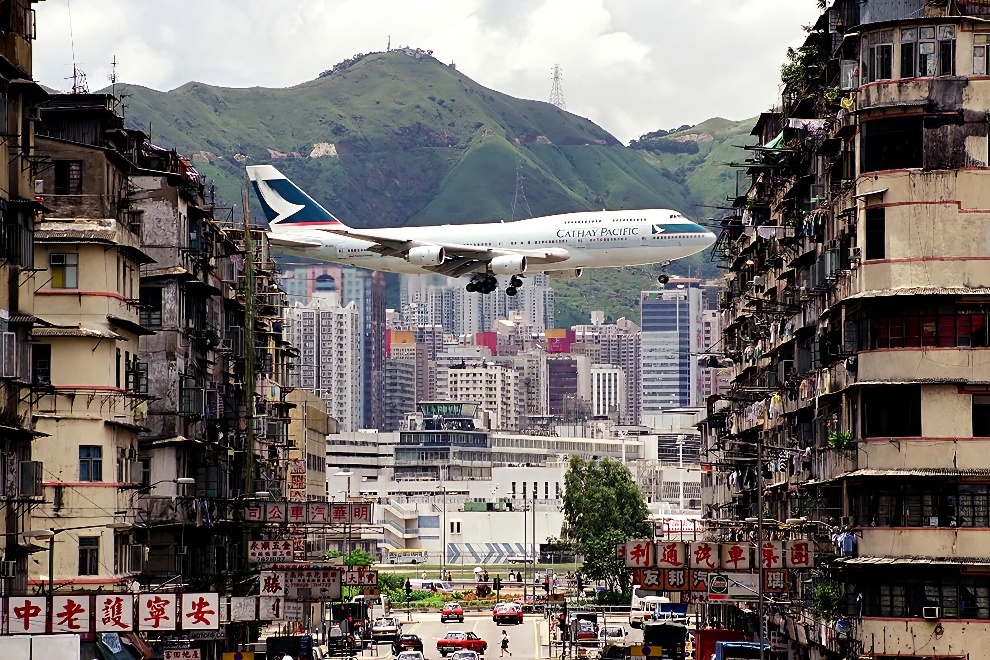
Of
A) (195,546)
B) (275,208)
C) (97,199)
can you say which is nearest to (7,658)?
(97,199)

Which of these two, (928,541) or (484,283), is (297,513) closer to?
(928,541)

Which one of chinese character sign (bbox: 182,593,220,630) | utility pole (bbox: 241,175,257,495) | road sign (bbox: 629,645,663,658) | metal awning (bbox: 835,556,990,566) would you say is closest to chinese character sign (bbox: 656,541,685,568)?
metal awning (bbox: 835,556,990,566)

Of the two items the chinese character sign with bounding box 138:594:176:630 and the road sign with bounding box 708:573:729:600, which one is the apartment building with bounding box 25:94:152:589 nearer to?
the chinese character sign with bounding box 138:594:176:630

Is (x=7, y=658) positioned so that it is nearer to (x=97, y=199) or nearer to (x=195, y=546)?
(x=97, y=199)

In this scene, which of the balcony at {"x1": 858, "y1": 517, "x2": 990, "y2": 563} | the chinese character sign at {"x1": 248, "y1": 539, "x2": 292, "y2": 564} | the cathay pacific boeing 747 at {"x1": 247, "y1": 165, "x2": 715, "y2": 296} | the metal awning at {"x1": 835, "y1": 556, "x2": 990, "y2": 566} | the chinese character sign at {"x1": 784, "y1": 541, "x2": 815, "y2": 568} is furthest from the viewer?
the cathay pacific boeing 747 at {"x1": 247, "y1": 165, "x2": 715, "y2": 296}

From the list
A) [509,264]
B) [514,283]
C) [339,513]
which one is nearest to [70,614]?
[339,513]

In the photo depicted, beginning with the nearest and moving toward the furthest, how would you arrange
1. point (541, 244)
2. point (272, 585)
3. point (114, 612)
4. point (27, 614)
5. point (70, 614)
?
point (27, 614), point (70, 614), point (114, 612), point (272, 585), point (541, 244)
